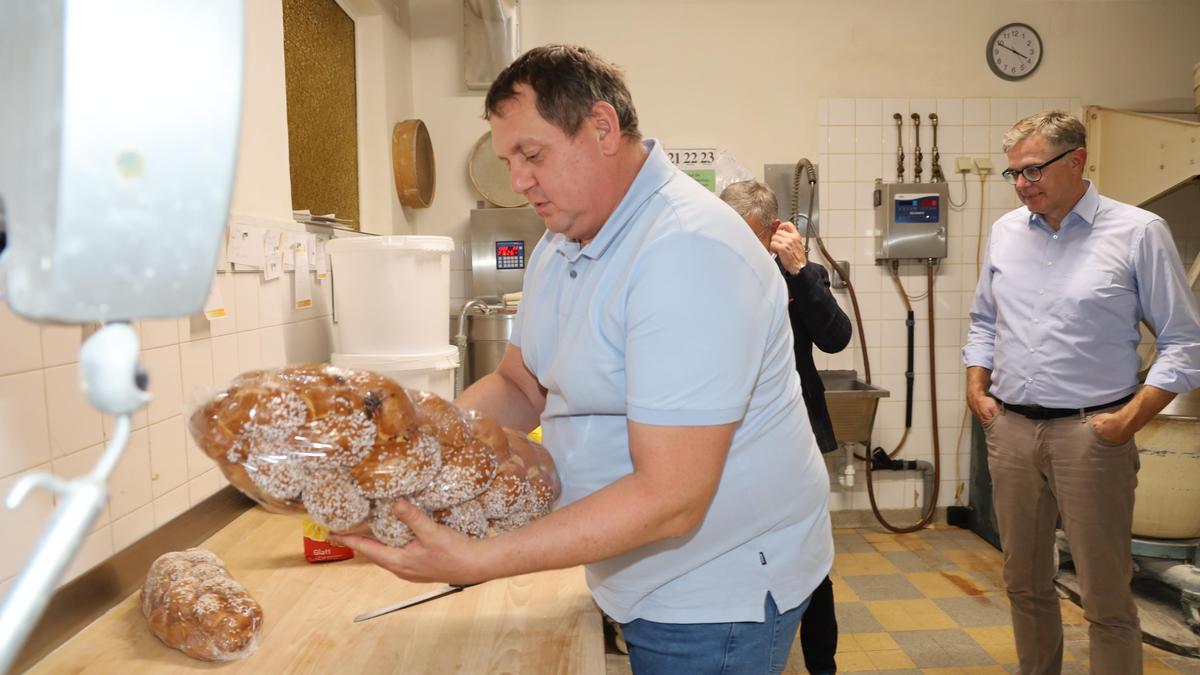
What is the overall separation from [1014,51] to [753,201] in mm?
2483

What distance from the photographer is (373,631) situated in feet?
3.94

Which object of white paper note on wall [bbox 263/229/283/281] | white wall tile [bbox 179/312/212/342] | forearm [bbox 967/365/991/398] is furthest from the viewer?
forearm [bbox 967/365/991/398]

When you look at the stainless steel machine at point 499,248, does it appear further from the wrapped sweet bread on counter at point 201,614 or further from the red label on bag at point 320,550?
the wrapped sweet bread on counter at point 201,614

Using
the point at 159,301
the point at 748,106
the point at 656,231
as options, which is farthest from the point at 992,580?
the point at 159,301

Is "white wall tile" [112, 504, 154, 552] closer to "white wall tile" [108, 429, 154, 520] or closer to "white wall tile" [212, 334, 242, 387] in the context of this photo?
"white wall tile" [108, 429, 154, 520]

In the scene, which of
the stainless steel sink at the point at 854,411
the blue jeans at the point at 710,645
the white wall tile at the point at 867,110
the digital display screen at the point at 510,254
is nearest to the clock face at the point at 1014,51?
the white wall tile at the point at 867,110

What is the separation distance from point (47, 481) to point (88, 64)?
0.16 metres

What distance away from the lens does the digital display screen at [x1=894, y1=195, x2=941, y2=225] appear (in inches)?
153

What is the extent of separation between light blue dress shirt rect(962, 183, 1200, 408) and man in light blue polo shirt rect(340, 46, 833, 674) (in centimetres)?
138

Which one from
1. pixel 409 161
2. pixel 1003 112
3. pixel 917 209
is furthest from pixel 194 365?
pixel 1003 112

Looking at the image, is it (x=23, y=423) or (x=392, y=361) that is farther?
(x=392, y=361)

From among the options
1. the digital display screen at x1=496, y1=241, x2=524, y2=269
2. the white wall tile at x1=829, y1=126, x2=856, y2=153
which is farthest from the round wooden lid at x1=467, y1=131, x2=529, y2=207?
the white wall tile at x1=829, y1=126, x2=856, y2=153

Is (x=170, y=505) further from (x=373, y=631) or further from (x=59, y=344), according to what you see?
(x=373, y=631)

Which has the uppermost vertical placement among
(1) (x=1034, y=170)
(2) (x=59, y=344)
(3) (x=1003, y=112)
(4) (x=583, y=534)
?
(3) (x=1003, y=112)
